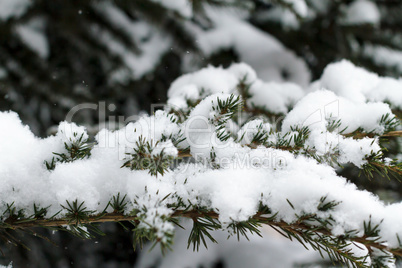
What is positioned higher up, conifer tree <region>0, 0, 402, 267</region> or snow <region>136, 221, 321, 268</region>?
conifer tree <region>0, 0, 402, 267</region>

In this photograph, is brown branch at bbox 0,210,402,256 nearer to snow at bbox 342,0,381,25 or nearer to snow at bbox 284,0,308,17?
snow at bbox 284,0,308,17

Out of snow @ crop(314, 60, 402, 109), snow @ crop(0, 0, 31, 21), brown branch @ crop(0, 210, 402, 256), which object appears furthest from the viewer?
snow @ crop(0, 0, 31, 21)

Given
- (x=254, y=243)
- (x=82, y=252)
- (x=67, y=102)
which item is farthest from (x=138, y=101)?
(x=254, y=243)

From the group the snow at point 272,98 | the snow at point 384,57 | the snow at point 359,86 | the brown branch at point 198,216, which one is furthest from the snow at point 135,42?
the brown branch at point 198,216

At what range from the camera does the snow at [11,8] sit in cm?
197

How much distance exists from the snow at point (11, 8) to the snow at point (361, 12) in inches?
83.6

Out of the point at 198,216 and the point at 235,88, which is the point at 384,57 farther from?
the point at 198,216

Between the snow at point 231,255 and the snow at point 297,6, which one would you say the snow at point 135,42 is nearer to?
the snow at point 297,6

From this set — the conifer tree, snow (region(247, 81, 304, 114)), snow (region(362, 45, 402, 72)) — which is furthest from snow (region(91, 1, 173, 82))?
snow (region(362, 45, 402, 72))

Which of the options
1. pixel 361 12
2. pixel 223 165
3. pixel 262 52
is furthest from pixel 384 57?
pixel 223 165

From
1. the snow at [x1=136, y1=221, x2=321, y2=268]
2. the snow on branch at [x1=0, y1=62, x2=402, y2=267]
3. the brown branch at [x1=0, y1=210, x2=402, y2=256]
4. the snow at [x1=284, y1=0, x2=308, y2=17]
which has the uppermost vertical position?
the snow at [x1=284, y1=0, x2=308, y2=17]

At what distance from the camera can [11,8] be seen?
6.51 feet

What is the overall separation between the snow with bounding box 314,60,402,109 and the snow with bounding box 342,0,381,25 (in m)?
0.93

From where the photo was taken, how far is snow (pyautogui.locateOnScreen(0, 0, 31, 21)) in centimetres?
197
